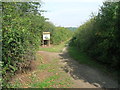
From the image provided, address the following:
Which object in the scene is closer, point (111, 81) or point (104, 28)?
point (111, 81)

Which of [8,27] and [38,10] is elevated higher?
[38,10]

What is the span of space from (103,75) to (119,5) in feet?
11.8

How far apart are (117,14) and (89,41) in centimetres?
386

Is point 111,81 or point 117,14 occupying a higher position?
point 117,14

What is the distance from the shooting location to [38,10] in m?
7.43

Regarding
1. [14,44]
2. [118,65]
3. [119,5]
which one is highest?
[119,5]

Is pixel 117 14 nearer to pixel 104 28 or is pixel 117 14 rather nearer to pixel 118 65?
pixel 104 28

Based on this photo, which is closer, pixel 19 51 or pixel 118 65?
pixel 19 51

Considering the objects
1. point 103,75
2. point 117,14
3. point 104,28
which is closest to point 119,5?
point 117,14

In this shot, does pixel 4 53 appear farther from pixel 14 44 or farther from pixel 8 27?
pixel 8 27

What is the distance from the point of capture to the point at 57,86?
15.5ft

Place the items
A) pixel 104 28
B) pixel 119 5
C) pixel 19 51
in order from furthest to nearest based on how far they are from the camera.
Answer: pixel 104 28 → pixel 119 5 → pixel 19 51

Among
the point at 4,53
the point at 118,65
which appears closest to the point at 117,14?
the point at 118,65

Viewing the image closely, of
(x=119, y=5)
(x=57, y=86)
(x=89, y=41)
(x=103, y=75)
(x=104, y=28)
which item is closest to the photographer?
(x=57, y=86)
